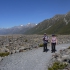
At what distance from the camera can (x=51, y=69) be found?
62.1ft

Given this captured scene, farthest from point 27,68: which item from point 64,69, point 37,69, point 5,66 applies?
point 64,69

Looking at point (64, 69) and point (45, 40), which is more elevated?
point (45, 40)

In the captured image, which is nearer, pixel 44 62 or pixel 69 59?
pixel 69 59

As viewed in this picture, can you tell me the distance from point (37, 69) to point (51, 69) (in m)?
1.91

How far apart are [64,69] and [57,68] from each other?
3.65ft

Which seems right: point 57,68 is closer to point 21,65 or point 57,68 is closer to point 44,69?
point 44,69

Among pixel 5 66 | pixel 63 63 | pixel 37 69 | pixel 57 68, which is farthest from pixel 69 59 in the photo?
pixel 5 66

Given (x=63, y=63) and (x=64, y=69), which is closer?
(x=64, y=69)

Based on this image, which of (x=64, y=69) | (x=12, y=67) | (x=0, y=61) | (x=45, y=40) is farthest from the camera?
(x=45, y=40)

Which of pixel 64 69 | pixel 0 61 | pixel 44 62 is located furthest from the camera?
pixel 0 61

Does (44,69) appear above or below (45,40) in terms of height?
below

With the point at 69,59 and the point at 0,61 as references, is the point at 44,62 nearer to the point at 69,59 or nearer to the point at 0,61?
the point at 69,59

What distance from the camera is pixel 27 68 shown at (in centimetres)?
2077

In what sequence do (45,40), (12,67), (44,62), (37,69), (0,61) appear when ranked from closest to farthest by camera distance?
1. (37,69)
2. (12,67)
3. (44,62)
4. (0,61)
5. (45,40)
